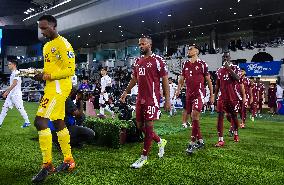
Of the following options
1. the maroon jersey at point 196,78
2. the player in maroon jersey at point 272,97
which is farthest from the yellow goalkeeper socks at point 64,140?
the player in maroon jersey at point 272,97

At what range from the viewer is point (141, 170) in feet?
17.3

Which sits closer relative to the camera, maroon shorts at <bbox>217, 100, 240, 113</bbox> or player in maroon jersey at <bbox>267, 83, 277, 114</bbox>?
maroon shorts at <bbox>217, 100, 240, 113</bbox>

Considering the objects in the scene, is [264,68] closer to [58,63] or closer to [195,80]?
[195,80]

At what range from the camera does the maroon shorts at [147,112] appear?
5660mm

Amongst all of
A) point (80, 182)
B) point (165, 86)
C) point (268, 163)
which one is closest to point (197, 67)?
point (165, 86)

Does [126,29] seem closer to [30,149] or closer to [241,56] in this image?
[241,56]

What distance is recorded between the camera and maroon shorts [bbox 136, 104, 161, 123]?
5660mm

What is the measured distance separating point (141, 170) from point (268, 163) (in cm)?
246

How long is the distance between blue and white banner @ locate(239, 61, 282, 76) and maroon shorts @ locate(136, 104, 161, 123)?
19.0 meters

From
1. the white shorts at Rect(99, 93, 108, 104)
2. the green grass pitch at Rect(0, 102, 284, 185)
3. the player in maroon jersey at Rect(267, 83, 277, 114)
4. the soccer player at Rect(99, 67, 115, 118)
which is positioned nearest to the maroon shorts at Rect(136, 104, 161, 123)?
the green grass pitch at Rect(0, 102, 284, 185)

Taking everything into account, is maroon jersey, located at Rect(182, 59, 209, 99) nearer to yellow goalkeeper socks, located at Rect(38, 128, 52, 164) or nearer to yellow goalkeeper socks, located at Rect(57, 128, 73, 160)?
yellow goalkeeper socks, located at Rect(57, 128, 73, 160)

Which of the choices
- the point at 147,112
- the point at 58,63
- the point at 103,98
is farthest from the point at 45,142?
the point at 103,98

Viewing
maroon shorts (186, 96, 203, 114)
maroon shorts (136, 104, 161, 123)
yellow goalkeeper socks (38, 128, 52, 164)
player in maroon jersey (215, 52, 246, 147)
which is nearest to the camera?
yellow goalkeeper socks (38, 128, 52, 164)

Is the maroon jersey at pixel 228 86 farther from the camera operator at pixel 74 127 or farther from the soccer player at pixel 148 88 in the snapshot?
the camera operator at pixel 74 127
